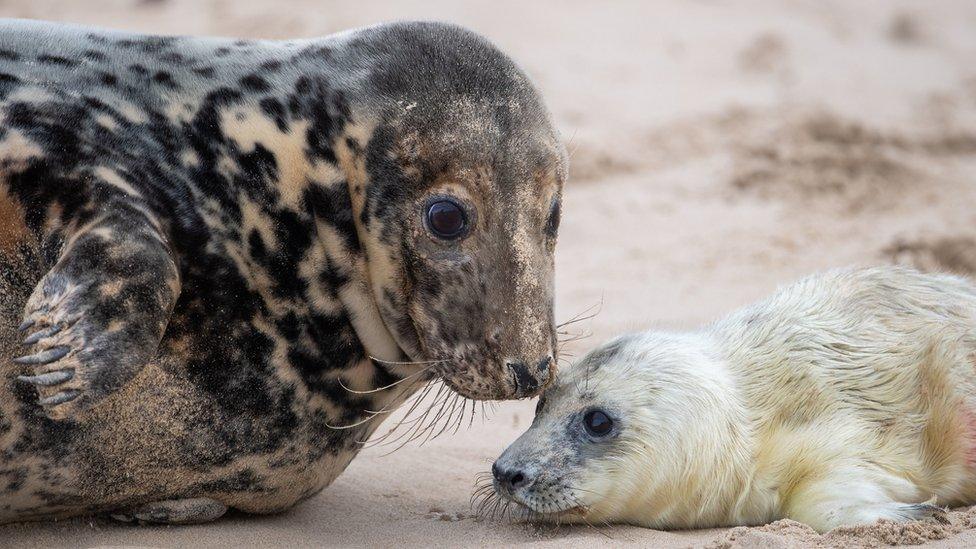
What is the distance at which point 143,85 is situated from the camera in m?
3.40

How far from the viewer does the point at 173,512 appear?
3383 mm

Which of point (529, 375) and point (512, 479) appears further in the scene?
point (512, 479)

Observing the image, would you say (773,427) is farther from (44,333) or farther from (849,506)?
(44,333)

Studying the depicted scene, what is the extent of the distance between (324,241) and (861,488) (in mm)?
1640

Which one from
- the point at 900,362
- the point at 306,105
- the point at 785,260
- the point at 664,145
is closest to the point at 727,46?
the point at 664,145

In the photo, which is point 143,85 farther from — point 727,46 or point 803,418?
point 727,46

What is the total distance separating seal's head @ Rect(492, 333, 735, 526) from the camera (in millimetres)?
3760

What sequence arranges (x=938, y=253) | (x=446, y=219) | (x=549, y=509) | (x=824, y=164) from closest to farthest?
1. (x=446, y=219)
2. (x=549, y=509)
3. (x=938, y=253)
4. (x=824, y=164)

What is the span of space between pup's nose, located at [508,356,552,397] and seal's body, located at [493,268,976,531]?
0.50m

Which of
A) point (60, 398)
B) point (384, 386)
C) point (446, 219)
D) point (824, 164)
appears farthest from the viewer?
point (824, 164)

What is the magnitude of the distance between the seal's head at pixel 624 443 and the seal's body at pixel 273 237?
0.52m

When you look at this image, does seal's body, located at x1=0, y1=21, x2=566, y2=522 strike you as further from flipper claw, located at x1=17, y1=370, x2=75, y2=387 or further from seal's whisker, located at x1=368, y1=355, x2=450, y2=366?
flipper claw, located at x1=17, y1=370, x2=75, y2=387

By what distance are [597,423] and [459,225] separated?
2.99 ft

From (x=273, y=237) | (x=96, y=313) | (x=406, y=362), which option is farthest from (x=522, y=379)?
(x=96, y=313)
